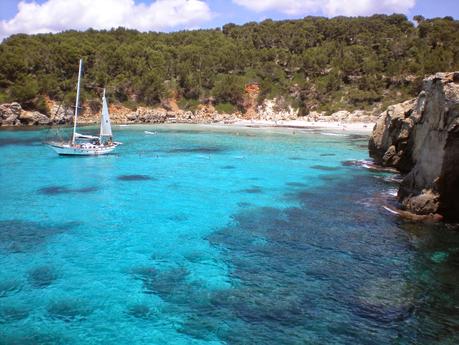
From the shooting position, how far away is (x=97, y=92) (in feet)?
425

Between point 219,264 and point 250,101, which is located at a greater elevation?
point 250,101

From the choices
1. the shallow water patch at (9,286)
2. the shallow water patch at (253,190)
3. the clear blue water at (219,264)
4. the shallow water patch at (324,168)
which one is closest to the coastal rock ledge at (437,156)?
the clear blue water at (219,264)

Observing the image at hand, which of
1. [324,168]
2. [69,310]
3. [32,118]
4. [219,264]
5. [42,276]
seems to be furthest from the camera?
[32,118]

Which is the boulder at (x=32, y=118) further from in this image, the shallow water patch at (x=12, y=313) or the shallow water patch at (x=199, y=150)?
the shallow water patch at (x=12, y=313)

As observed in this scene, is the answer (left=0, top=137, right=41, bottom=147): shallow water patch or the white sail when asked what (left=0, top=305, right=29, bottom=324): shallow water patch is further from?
(left=0, top=137, right=41, bottom=147): shallow water patch

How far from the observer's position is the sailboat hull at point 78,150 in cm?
5322

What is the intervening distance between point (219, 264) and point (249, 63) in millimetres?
135943

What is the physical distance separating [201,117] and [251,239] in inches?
4497

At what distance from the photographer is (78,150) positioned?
53719 mm

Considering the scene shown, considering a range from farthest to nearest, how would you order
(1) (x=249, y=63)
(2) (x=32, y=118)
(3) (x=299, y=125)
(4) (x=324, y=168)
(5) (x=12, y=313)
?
(1) (x=249, y=63), (3) (x=299, y=125), (2) (x=32, y=118), (4) (x=324, y=168), (5) (x=12, y=313)

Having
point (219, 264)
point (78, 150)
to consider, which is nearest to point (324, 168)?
point (219, 264)

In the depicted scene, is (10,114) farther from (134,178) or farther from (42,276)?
(42,276)

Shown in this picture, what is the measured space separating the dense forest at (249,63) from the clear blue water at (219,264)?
85.5 meters

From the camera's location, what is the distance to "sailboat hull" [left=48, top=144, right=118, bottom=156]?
2095 inches
